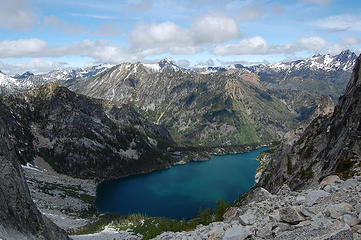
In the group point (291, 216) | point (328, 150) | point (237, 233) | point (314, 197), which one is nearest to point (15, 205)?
point (237, 233)

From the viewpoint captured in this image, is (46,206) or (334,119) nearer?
(334,119)

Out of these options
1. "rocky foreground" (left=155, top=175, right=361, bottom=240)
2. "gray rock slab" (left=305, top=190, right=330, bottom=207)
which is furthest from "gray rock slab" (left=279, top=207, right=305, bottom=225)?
"gray rock slab" (left=305, top=190, right=330, bottom=207)

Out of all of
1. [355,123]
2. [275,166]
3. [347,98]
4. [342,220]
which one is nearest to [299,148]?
[275,166]

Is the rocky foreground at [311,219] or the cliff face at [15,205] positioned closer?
the rocky foreground at [311,219]

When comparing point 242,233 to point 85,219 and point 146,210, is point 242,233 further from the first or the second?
point 146,210

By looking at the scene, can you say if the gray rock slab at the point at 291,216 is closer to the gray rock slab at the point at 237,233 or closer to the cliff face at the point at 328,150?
the gray rock slab at the point at 237,233

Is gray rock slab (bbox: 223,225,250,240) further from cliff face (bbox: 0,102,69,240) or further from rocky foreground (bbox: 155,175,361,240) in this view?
cliff face (bbox: 0,102,69,240)

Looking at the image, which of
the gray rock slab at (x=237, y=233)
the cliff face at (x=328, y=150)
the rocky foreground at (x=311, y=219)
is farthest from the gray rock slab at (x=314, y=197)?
the cliff face at (x=328, y=150)
